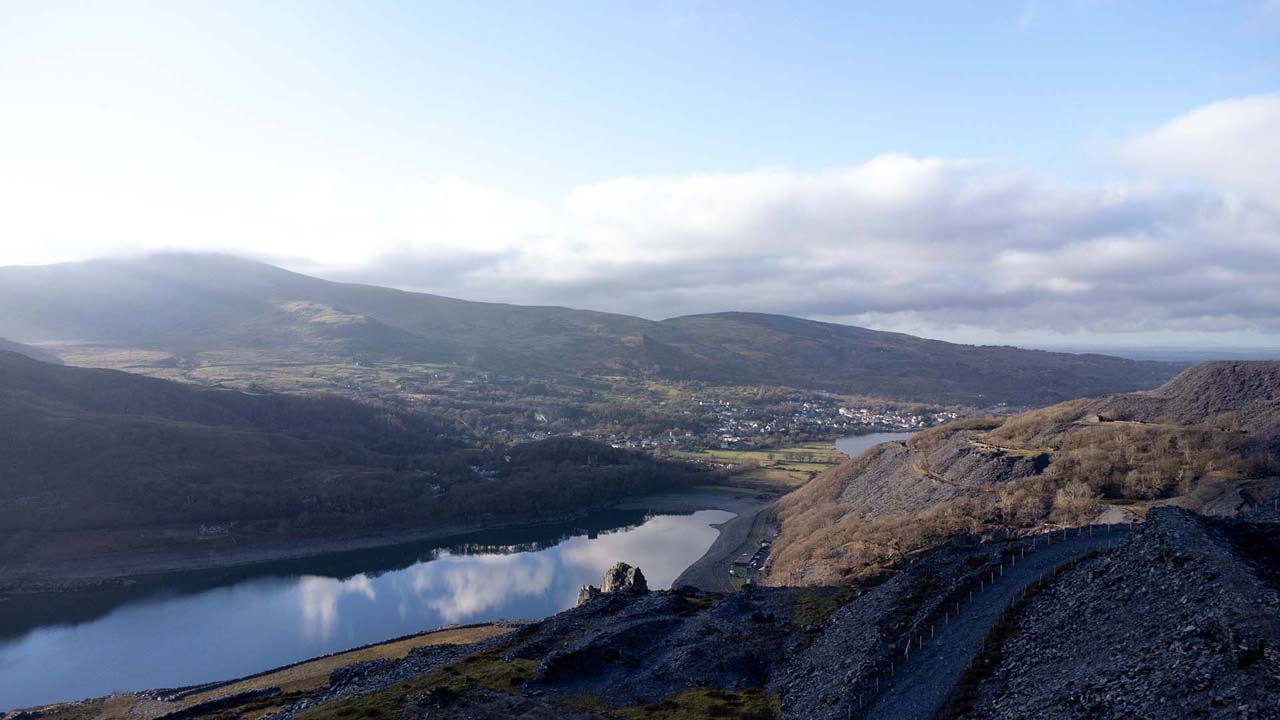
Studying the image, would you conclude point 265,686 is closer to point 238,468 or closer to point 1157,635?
point 1157,635

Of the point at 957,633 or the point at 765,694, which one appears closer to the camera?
the point at 957,633

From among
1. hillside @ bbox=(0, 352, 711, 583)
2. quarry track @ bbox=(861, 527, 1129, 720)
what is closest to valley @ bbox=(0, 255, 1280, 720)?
quarry track @ bbox=(861, 527, 1129, 720)

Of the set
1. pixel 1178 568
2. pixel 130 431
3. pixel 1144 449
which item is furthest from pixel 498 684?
pixel 130 431

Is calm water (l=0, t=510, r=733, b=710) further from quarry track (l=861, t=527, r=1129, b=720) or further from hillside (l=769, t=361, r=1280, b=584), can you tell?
quarry track (l=861, t=527, r=1129, b=720)

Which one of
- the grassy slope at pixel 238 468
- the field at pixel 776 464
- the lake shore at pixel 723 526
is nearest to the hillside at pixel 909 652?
the lake shore at pixel 723 526

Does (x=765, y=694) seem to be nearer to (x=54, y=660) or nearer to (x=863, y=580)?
(x=863, y=580)

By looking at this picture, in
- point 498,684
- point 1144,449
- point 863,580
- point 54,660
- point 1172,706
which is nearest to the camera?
point 1172,706

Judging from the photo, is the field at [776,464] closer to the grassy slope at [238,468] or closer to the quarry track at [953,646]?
the grassy slope at [238,468]
